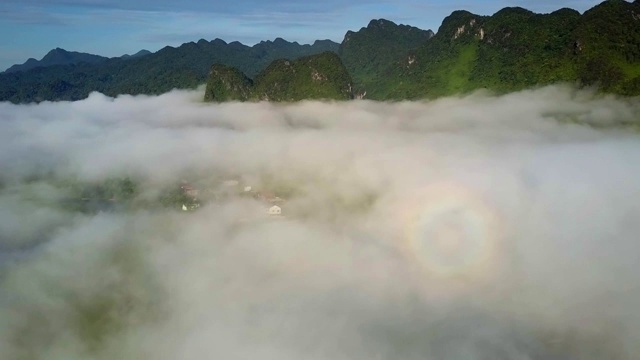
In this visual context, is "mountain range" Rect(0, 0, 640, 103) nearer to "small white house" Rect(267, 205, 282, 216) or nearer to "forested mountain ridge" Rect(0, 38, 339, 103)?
"forested mountain ridge" Rect(0, 38, 339, 103)

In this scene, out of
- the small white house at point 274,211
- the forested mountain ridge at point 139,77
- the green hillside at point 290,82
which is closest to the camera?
the small white house at point 274,211

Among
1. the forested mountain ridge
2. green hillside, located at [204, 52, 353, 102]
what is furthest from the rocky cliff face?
the forested mountain ridge

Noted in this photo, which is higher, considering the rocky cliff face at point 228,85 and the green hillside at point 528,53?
the green hillside at point 528,53

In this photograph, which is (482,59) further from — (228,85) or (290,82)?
(228,85)

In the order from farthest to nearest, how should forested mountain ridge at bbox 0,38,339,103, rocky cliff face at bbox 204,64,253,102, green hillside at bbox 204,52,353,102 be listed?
forested mountain ridge at bbox 0,38,339,103, rocky cliff face at bbox 204,64,253,102, green hillside at bbox 204,52,353,102

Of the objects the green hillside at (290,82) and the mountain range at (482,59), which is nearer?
the mountain range at (482,59)

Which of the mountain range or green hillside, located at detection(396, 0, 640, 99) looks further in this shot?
the mountain range

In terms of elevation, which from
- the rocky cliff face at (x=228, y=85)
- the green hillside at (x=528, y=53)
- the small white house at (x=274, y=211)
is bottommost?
the small white house at (x=274, y=211)

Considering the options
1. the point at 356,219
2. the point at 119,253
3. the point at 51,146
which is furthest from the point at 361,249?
the point at 51,146

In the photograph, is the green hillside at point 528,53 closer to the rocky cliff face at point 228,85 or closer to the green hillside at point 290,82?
the green hillside at point 290,82

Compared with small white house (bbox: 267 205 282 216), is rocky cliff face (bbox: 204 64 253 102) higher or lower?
higher

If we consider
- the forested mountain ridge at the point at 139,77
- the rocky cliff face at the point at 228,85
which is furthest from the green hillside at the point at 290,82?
the forested mountain ridge at the point at 139,77

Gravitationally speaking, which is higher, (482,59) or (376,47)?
(376,47)

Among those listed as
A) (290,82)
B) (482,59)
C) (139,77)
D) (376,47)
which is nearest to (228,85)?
(290,82)
